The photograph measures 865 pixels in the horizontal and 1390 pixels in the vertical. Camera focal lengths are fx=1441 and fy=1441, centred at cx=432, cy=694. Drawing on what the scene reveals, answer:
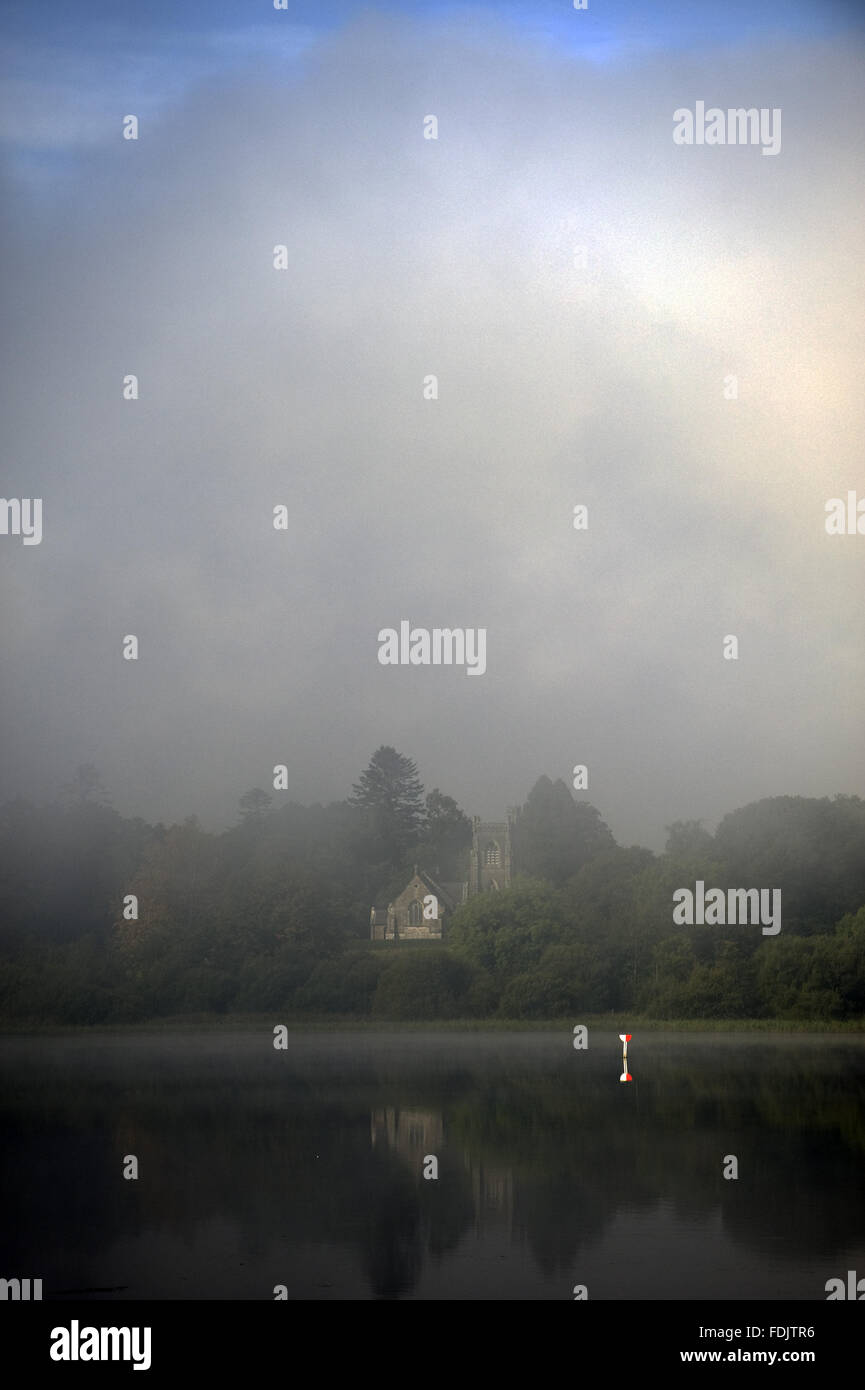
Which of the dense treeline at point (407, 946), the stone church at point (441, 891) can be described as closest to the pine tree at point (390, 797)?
the stone church at point (441, 891)

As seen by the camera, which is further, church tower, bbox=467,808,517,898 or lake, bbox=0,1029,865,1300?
church tower, bbox=467,808,517,898

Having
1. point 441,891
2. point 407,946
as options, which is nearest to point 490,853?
point 441,891

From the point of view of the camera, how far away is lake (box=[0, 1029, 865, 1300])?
1252cm

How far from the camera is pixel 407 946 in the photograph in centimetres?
5306

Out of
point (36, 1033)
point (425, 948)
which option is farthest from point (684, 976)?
point (36, 1033)

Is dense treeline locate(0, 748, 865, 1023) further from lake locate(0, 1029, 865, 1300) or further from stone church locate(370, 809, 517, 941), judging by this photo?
lake locate(0, 1029, 865, 1300)

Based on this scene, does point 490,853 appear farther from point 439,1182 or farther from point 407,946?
point 439,1182

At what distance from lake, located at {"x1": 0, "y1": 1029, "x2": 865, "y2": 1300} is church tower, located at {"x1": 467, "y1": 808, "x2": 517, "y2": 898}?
43551 mm

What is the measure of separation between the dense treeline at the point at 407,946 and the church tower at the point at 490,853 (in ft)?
74.0

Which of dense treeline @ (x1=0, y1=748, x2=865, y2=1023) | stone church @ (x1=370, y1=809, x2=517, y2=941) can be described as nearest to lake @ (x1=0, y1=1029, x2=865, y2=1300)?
dense treeline @ (x1=0, y1=748, x2=865, y2=1023)

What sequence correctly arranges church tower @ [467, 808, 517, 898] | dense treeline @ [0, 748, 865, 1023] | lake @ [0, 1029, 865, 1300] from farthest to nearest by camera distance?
1. church tower @ [467, 808, 517, 898]
2. dense treeline @ [0, 748, 865, 1023]
3. lake @ [0, 1029, 865, 1300]

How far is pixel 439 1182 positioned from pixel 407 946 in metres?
36.4

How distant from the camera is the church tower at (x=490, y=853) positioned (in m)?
75.4
